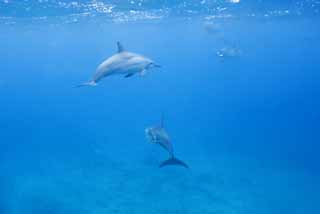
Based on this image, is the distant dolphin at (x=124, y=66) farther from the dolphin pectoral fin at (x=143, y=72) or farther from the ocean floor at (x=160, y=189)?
the ocean floor at (x=160, y=189)

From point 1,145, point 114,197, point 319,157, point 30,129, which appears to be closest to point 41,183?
point 114,197

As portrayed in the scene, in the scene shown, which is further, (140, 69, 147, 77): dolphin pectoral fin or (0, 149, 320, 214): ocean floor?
(0, 149, 320, 214): ocean floor

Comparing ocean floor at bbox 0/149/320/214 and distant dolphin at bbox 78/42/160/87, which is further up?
ocean floor at bbox 0/149/320/214

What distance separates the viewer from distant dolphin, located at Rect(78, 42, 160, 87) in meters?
8.40

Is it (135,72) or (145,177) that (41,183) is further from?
(135,72)

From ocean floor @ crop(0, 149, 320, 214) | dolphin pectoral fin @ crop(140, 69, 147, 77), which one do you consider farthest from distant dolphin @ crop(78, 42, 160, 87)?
ocean floor @ crop(0, 149, 320, 214)

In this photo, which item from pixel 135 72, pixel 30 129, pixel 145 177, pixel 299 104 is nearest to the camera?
pixel 135 72

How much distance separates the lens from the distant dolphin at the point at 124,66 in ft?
27.6

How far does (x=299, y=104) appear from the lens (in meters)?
49.3

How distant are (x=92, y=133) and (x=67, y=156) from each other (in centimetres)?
1021

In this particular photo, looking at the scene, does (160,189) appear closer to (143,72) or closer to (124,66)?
(143,72)

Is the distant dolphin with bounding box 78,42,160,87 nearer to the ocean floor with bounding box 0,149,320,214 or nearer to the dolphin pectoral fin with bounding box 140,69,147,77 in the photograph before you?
the dolphin pectoral fin with bounding box 140,69,147,77

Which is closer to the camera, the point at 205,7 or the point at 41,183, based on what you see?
the point at 41,183

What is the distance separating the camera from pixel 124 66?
839 centimetres
